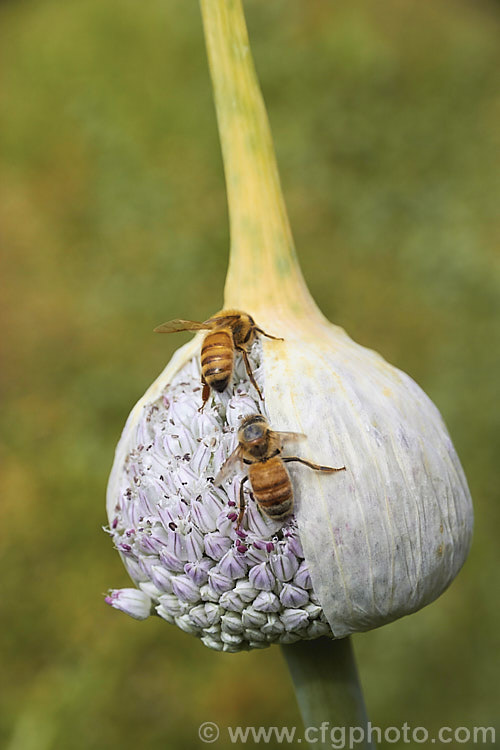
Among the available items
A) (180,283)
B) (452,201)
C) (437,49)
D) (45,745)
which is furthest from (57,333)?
(437,49)

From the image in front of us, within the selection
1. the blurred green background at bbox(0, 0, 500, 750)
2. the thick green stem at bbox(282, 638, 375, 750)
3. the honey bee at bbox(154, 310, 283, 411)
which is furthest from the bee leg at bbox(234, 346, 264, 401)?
the blurred green background at bbox(0, 0, 500, 750)

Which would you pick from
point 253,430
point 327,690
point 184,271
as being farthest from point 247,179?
point 184,271

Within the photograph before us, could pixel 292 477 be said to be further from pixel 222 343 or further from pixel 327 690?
pixel 327 690

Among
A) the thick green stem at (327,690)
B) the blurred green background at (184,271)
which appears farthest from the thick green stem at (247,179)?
the blurred green background at (184,271)

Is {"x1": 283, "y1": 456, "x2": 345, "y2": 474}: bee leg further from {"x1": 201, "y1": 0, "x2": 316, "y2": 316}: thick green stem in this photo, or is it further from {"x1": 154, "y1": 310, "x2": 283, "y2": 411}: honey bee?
{"x1": 201, "y1": 0, "x2": 316, "y2": 316}: thick green stem

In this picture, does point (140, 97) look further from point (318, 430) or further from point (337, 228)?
point (318, 430)
